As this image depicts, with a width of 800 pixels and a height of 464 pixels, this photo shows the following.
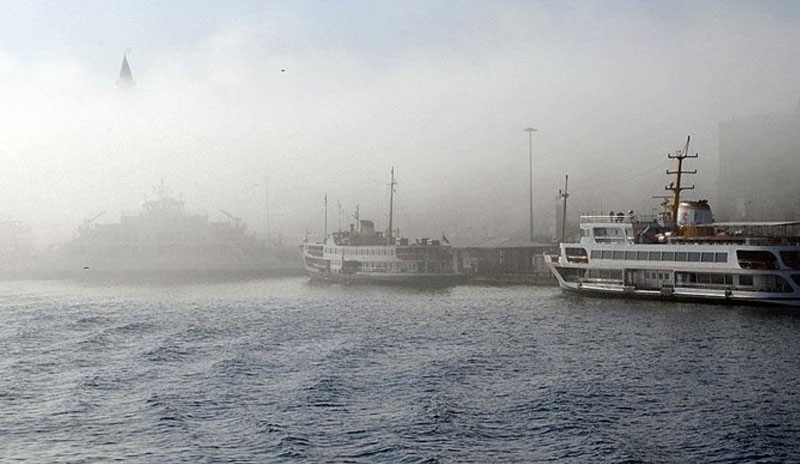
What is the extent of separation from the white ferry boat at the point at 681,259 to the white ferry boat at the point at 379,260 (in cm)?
2258

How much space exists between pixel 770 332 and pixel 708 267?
15579 millimetres

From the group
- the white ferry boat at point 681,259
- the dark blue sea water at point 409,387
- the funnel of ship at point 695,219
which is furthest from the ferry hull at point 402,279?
the dark blue sea water at point 409,387

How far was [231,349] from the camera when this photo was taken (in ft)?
144

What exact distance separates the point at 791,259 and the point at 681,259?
8.00 metres

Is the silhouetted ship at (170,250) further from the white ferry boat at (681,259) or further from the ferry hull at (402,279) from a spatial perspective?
the white ferry boat at (681,259)

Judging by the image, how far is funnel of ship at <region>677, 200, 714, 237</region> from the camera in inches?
2692

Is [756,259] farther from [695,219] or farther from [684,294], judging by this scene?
[695,219]

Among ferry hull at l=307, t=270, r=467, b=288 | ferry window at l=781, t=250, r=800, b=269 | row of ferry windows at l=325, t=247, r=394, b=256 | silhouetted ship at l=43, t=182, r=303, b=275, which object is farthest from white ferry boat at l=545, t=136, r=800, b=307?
silhouetted ship at l=43, t=182, r=303, b=275

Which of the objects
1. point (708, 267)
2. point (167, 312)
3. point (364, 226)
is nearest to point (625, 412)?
point (708, 267)

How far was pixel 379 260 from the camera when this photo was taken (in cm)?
10244

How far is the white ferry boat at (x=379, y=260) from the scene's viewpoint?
9669 cm

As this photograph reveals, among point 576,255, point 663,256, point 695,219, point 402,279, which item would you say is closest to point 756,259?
point 663,256

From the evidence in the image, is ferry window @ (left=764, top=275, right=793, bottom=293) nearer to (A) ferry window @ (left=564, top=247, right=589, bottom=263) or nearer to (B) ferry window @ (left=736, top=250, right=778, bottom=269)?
(B) ferry window @ (left=736, top=250, right=778, bottom=269)

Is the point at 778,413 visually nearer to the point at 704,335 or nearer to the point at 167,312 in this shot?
the point at 704,335
